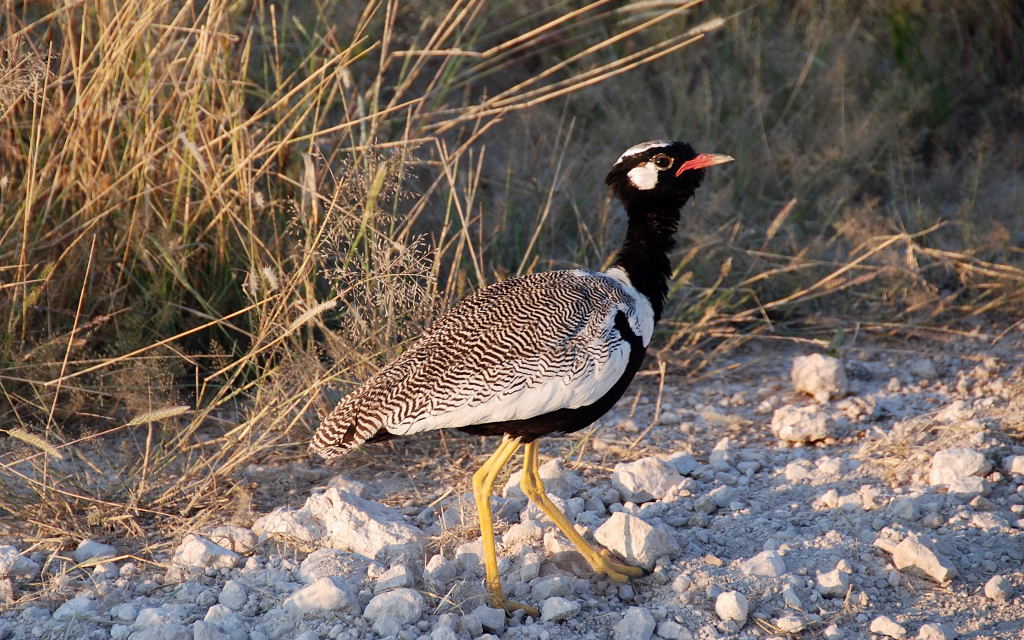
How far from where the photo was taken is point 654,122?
5.77 m

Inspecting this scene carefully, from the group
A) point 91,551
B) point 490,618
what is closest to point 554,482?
point 490,618

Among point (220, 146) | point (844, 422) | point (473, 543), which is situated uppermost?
point (220, 146)

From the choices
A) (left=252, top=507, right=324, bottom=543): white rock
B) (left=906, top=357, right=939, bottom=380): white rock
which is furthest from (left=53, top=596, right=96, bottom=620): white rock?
(left=906, top=357, right=939, bottom=380): white rock

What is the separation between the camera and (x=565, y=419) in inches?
123

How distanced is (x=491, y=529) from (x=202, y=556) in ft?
2.78

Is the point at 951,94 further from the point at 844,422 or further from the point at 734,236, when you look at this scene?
the point at 844,422

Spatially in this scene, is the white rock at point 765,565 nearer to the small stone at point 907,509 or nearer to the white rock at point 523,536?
the small stone at point 907,509

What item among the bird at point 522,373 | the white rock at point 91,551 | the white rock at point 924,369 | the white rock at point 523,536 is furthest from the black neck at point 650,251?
the white rock at point 91,551

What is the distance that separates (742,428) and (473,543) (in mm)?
1388

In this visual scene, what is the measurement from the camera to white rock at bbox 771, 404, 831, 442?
13.2 feet

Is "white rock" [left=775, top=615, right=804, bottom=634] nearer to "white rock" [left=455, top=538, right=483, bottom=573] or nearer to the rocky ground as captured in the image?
the rocky ground

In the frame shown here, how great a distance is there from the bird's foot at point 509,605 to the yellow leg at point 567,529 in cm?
25

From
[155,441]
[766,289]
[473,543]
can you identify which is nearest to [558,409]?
[473,543]

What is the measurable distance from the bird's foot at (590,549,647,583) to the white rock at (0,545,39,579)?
1596mm
